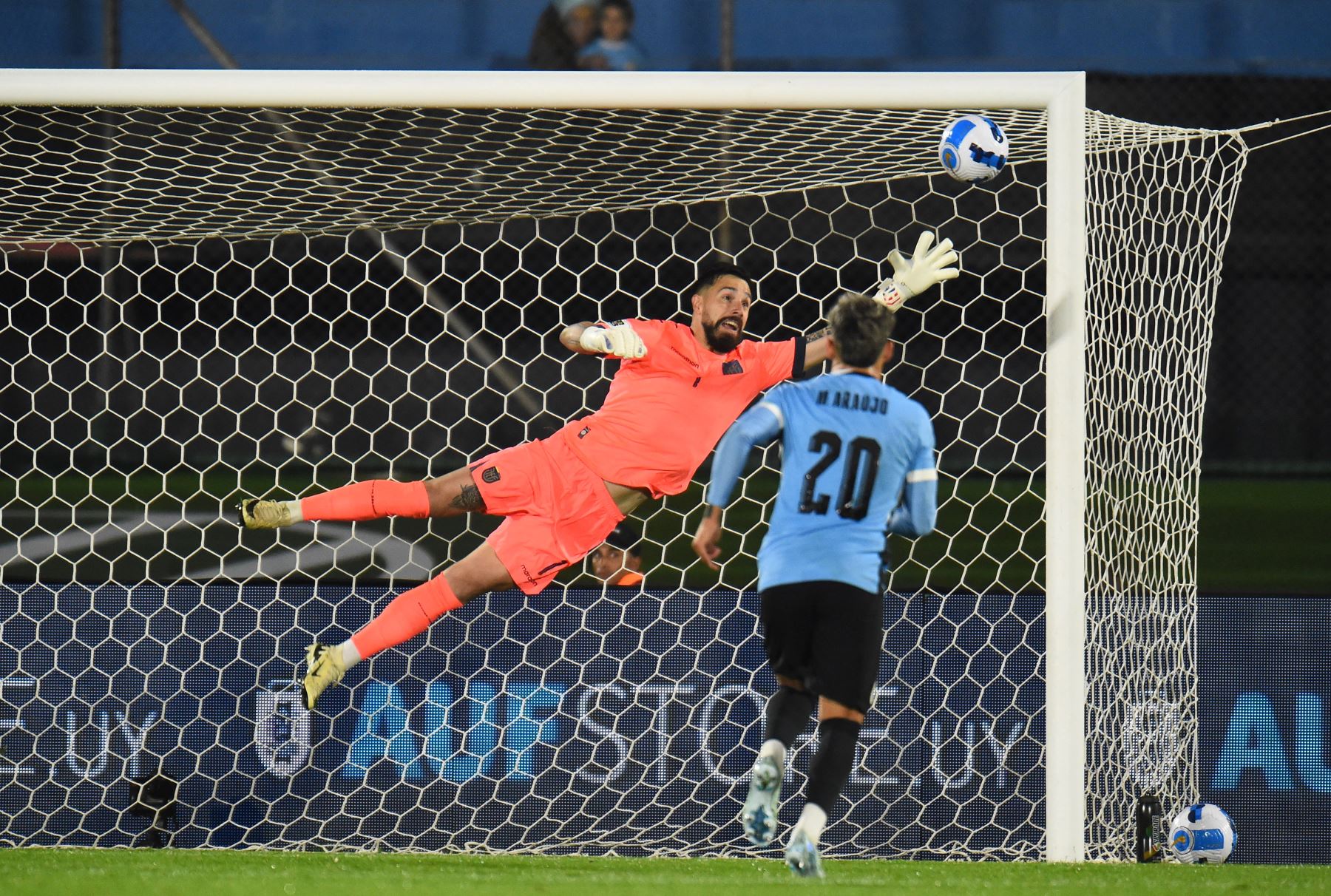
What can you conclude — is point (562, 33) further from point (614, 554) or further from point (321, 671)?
point (321, 671)

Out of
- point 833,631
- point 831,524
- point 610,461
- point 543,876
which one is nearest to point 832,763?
point 833,631

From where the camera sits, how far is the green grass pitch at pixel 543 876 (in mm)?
2963

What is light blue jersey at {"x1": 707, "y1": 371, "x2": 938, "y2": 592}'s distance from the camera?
290 centimetres

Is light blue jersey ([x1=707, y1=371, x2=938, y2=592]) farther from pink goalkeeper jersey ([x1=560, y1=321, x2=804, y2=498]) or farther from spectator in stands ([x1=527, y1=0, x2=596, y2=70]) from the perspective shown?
spectator in stands ([x1=527, y1=0, x2=596, y2=70])

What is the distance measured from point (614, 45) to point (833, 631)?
5764 mm

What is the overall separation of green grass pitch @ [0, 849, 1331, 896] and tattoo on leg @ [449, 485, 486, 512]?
98cm

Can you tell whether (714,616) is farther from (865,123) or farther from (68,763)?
(68,763)

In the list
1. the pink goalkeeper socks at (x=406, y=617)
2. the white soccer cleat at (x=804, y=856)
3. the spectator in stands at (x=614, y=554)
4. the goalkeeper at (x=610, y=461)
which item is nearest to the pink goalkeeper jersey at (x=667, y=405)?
the goalkeeper at (x=610, y=461)

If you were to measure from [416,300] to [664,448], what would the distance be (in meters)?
4.00

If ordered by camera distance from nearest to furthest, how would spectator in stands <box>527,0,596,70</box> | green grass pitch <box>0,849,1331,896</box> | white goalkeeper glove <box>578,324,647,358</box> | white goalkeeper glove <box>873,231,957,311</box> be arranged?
1. green grass pitch <box>0,849,1331,896</box>
2. white goalkeeper glove <box>578,324,647,358</box>
3. white goalkeeper glove <box>873,231,957,311</box>
4. spectator in stands <box>527,0,596,70</box>

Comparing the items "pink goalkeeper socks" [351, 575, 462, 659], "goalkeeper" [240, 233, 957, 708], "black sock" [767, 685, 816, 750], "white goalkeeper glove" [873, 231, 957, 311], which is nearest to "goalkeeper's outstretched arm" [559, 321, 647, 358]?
"goalkeeper" [240, 233, 957, 708]

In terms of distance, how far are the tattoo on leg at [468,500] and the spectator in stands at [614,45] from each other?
14.5 ft

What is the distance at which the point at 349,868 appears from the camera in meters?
3.31

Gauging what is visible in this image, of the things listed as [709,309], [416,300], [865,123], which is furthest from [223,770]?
[416,300]
